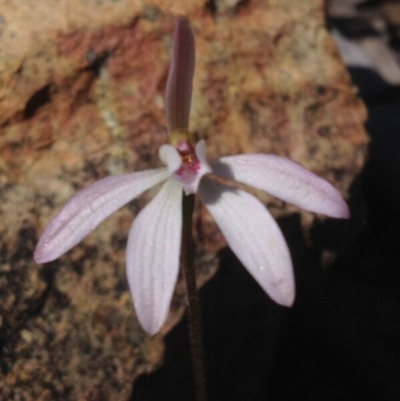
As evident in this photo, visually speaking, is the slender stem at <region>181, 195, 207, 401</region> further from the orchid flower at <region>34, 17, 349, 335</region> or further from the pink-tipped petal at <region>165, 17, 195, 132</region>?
the pink-tipped petal at <region>165, 17, 195, 132</region>

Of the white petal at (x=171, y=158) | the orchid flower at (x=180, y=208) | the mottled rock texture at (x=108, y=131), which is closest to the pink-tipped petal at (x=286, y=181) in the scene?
the orchid flower at (x=180, y=208)

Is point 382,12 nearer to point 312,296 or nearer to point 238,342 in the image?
point 312,296

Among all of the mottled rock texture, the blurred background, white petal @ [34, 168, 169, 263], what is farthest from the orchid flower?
the blurred background

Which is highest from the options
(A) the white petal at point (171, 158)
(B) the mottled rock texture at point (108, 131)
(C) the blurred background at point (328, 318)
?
(A) the white petal at point (171, 158)

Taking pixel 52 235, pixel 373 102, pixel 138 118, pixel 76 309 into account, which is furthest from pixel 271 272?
pixel 373 102

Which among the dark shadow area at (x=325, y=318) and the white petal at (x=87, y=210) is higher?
the white petal at (x=87, y=210)

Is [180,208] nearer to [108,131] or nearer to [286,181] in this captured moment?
[286,181]

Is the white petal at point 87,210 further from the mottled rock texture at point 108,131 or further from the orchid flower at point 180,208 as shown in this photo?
the mottled rock texture at point 108,131
